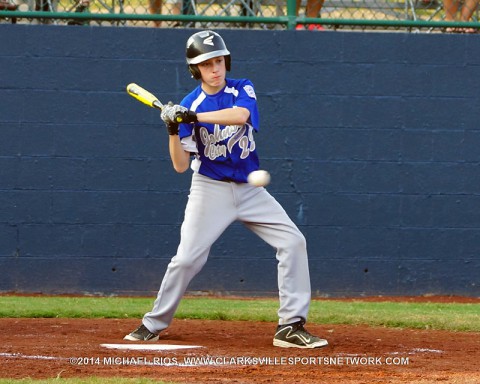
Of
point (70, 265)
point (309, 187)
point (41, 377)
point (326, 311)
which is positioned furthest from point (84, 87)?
point (41, 377)

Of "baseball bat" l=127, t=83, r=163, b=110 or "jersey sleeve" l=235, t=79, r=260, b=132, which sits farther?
"baseball bat" l=127, t=83, r=163, b=110

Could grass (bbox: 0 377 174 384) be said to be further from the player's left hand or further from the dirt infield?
the player's left hand

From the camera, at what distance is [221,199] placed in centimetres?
588

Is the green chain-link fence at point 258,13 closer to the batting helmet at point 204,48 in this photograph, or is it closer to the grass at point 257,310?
the grass at point 257,310

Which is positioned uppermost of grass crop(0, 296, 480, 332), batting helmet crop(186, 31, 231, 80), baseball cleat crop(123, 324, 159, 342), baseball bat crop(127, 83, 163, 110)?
batting helmet crop(186, 31, 231, 80)

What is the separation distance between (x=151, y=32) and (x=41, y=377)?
4874 millimetres

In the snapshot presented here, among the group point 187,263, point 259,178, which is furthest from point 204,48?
point 187,263

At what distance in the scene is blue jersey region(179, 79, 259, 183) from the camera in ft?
19.0

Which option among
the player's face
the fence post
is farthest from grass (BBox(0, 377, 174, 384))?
the fence post

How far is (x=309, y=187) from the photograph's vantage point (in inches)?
354

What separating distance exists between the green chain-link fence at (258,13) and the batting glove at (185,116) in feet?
11.8

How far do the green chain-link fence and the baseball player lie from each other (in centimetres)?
325

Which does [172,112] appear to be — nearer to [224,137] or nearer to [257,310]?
[224,137]

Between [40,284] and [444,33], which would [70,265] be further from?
[444,33]
